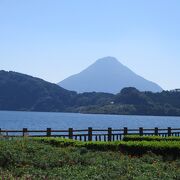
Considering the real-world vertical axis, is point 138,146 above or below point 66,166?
above

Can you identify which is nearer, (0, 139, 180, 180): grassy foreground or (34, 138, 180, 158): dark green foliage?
(0, 139, 180, 180): grassy foreground

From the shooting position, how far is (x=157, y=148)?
19.0 meters

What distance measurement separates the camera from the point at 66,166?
13.8 m

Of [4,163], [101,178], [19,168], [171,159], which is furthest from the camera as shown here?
[171,159]

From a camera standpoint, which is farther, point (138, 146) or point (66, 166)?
point (138, 146)

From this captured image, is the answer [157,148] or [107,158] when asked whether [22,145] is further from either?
[157,148]

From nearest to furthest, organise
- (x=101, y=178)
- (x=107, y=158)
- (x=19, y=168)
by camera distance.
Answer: (x=101, y=178), (x=19, y=168), (x=107, y=158)

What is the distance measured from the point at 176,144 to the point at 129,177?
778 centimetres

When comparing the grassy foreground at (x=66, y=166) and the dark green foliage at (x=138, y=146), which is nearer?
the grassy foreground at (x=66, y=166)

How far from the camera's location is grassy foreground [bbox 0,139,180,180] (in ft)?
38.8

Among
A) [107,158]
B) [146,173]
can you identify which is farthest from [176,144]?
[146,173]

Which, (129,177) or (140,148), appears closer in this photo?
(129,177)

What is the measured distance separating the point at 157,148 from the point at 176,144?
32.6 inches

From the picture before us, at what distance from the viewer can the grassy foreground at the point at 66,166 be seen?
11823 mm
